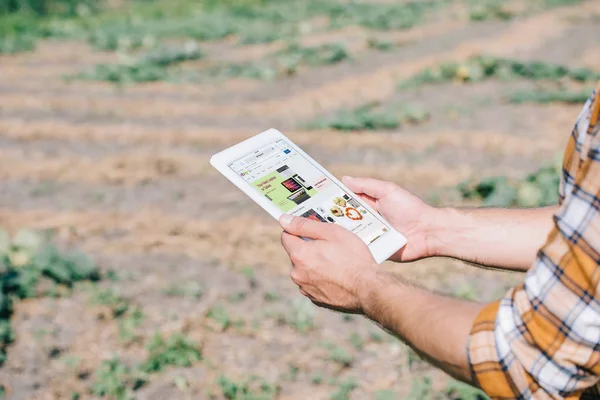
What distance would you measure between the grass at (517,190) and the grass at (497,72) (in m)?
2.63

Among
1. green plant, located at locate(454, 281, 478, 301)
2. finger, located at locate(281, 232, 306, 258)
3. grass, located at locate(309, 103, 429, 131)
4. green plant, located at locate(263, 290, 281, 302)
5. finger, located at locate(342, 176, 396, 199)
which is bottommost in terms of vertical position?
green plant, located at locate(263, 290, 281, 302)

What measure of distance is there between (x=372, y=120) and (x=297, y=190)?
13.9ft

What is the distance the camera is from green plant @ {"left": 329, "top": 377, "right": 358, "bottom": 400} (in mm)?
2910

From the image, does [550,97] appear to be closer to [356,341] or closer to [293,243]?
[356,341]

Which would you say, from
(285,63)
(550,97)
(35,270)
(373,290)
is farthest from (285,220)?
(285,63)

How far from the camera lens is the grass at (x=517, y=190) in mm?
4422

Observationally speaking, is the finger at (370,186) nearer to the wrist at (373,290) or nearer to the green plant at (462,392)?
the wrist at (373,290)

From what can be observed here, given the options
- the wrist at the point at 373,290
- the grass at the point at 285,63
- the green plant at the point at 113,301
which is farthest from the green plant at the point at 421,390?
the grass at the point at 285,63

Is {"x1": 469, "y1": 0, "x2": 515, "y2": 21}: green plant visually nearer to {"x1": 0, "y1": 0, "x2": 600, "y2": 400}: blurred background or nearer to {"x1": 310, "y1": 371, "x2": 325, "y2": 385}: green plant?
{"x1": 0, "y1": 0, "x2": 600, "y2": 400}: blurred background

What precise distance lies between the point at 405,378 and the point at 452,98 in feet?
14.5

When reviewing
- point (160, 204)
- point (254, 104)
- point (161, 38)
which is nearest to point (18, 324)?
point (160, 204)

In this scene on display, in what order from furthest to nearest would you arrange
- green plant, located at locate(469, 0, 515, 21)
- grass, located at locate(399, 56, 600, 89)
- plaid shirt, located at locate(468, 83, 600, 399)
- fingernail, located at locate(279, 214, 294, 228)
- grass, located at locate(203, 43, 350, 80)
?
green plant, located at locate(469, 0, 515, 21) < grass, located at locate(203, 43, 350, 80) < grass, located at locate(399, 56, 600, 89) < fingernail, located at locate(279, 214, 294, 228) < plaid shirt, located at locate(468, 83, 600, 399)

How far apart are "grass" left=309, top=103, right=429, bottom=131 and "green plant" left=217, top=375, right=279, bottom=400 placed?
3.47 m

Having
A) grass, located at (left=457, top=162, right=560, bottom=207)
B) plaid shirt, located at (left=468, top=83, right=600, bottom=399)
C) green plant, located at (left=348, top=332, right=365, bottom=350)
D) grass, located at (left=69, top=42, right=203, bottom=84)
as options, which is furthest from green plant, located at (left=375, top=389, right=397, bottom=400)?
grass, located at (left=69, top=42, right=203, bottom=84)
